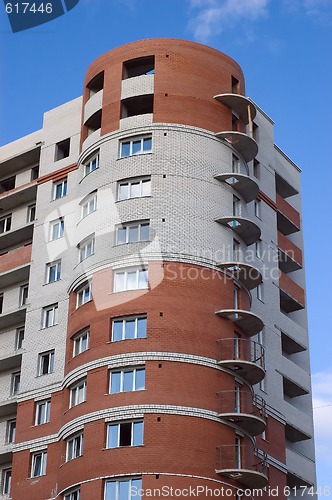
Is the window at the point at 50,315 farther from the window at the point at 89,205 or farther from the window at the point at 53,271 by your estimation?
the window at the point at 89,205

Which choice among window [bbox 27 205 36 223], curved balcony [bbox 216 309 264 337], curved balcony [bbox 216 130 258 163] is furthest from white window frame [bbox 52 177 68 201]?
curved balcony [bbox 216 309 264 337]

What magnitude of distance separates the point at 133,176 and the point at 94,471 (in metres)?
15.9

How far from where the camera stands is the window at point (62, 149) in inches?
2327

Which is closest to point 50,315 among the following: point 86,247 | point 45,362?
point 45,362

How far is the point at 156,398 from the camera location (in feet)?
145

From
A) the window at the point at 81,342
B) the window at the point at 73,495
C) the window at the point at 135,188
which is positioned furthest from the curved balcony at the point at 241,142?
the window at the point at 73,495

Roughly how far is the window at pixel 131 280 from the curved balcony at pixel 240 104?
39.3 ft

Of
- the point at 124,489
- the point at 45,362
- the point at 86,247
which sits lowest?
the point at 124,489

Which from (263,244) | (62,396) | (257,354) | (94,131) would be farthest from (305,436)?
(94,131)

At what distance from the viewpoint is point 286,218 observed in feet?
203

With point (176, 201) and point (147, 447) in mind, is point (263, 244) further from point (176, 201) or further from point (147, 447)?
point (147, 447)

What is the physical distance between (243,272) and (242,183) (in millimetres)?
5482

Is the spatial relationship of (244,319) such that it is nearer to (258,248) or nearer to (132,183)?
(132,183)

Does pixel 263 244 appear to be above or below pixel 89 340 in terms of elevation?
above
